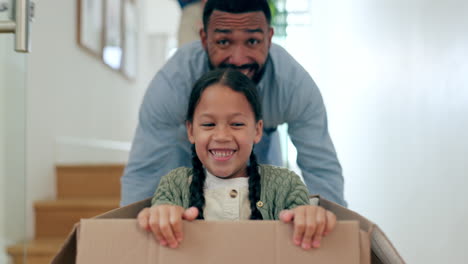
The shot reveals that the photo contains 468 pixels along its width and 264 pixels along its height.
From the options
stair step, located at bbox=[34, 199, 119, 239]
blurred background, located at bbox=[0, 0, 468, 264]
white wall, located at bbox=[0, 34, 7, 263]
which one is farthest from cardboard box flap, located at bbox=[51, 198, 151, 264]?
stair step, located at bbox=[34, 199, 119, 239]

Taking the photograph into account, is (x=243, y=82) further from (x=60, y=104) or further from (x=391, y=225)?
(x=60, y=104)

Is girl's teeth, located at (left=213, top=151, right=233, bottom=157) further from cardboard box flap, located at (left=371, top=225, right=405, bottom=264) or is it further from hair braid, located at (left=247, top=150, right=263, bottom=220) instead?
cardboard box flap, located at (left=371, top=225, right=405, bottom=264)

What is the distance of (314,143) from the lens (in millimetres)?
1221

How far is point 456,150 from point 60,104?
2.22 m

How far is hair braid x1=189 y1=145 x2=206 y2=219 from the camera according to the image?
0.93 m

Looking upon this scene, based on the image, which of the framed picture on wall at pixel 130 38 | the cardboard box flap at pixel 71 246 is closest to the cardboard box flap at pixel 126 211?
the cardboard box flap at pixel 71 246

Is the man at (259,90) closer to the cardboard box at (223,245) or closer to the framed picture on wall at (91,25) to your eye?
the cardboard box at (223,245)

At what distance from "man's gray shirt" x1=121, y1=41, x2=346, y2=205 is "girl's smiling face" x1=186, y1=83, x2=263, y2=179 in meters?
0.29

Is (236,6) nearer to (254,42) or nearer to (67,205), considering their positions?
(254,42)

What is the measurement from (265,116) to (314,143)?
0.54 feet

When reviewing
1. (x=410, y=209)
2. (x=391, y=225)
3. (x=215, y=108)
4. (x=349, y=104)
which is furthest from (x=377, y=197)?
(x=215, y=108)

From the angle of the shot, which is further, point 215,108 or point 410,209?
point 410,209

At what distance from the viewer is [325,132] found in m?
1.24

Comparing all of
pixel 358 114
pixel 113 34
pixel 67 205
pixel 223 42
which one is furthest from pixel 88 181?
pixel 223 42
